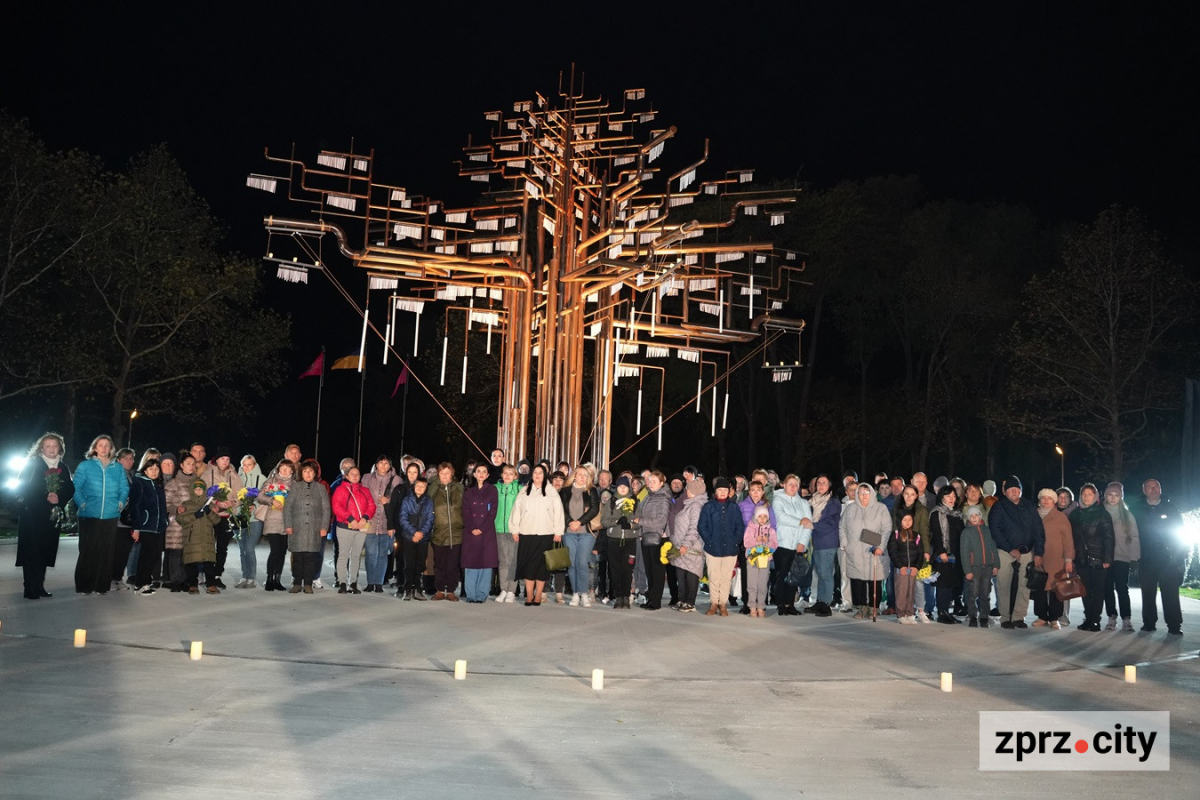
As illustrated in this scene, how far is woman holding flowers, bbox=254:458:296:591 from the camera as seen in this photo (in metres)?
15.6

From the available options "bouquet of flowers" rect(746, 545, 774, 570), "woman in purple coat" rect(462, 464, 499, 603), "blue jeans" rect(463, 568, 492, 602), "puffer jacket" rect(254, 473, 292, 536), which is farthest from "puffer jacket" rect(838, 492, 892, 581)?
"puffer jacket" rect(254, 473, 292, 536)

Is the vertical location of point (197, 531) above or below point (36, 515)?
below

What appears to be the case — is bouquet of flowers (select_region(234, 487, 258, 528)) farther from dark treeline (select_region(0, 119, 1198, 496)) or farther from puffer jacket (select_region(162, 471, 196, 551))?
dark treeline (select_region(0, 119, 1198, 496))

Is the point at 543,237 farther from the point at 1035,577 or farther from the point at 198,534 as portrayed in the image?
the point at 1035,577

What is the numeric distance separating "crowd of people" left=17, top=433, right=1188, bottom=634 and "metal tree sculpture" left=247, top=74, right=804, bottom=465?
16.9ft

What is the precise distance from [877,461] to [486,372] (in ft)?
60.6

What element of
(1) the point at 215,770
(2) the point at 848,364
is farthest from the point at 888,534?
(2) the point at 848,364

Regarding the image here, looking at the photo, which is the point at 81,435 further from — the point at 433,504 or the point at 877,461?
the point at 433,504

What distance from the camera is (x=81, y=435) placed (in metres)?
51.1

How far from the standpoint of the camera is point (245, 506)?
1575 cm

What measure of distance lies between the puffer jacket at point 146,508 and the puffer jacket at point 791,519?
7769mm

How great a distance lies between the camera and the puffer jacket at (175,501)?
49.3ft

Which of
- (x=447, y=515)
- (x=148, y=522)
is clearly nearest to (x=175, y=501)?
(x=148, y=522)

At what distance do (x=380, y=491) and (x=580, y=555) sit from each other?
3043mm
